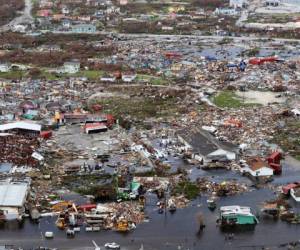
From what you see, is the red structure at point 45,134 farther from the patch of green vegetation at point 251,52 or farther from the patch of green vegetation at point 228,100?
the patch of green vegetation at point 251,52

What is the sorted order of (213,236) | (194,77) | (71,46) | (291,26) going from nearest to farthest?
1. (213,236)
2. (194,77)
3. (71,46)
4. (291,26)

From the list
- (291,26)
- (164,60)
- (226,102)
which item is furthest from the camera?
(291,26)

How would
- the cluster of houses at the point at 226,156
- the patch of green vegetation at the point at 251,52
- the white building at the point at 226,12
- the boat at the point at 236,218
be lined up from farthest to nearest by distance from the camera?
the white building at the point at 226,12
the patch of green vegetation at the point at 251,52
the cluster of houses at the point at 226,156
the boat at the point at 236,218

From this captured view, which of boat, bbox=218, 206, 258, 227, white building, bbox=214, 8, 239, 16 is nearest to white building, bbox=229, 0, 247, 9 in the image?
white building, bbox=214, 8, 239, 16

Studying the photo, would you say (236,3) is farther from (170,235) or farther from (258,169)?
(170,235)

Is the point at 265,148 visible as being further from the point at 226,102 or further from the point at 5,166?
the point at 5,166

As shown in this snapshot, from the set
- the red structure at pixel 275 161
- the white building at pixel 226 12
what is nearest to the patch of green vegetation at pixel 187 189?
the red structure at pixel 275 161

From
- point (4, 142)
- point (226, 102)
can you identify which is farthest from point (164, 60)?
point (4, 142)
